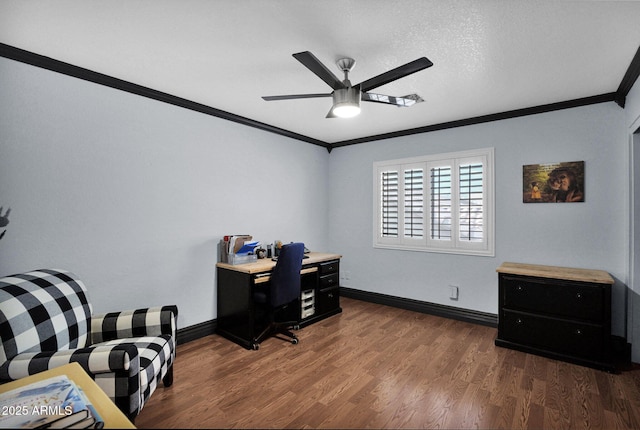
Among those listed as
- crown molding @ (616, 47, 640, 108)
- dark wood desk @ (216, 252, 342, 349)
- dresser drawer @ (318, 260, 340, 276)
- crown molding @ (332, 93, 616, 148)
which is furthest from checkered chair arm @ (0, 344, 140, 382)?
crown molding @ (332, 93, 616, 148)

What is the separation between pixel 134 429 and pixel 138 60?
9.00 feet

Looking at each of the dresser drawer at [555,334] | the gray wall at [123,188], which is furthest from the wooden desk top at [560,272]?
the gray wall at [123,188]

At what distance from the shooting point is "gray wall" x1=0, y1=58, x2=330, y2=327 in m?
2.28

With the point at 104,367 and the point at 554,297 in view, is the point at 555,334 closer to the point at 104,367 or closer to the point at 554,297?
the point at 554,297

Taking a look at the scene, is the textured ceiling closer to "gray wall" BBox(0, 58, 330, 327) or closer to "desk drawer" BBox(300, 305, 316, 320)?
"gray wall" BBox(0, 58, 330, 327)

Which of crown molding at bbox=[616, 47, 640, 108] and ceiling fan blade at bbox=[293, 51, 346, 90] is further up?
crown molding at bbox=[616, 47, 640, 108]

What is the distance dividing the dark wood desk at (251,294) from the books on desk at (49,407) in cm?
220

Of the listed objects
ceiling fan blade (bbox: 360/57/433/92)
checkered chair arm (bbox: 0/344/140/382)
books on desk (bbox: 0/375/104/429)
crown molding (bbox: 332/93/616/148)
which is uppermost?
crown molding (bbox: 332/93/616/148)

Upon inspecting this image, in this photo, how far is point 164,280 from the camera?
3.04 metres

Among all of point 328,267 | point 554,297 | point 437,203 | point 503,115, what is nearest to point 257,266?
point 328,267

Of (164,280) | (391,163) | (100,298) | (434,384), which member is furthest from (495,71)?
(100,298)

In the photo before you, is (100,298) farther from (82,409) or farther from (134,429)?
(134,429)

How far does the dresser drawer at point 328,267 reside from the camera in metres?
3.91

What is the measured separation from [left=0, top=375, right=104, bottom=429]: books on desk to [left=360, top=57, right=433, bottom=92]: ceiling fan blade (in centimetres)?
202
